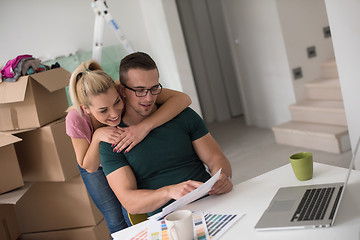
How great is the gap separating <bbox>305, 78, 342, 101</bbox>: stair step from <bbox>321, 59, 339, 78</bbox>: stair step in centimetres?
7

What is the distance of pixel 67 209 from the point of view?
2840mm

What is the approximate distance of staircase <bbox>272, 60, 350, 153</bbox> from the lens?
3.86m

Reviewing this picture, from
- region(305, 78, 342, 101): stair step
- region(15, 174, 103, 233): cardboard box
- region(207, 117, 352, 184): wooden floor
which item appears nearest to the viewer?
region(15, 174, 103, 233): cardboard box

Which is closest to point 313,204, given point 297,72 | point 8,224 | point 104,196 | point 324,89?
point 104,196

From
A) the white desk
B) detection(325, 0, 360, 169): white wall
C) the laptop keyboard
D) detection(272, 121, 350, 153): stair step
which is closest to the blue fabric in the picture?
the white desk

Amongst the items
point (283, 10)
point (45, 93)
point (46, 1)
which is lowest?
point (45, 93)

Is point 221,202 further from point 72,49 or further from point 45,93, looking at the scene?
point 72,49

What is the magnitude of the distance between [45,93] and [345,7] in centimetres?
186

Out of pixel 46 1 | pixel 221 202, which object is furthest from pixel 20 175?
pixel 46 1

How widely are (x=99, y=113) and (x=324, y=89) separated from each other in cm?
325

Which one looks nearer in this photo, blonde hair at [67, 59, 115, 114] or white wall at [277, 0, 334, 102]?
blonde hair at [67, 59, 115, 114]

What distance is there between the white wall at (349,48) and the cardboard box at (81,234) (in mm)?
1675

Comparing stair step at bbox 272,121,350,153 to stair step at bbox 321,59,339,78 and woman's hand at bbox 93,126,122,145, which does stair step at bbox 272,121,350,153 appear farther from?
woman's hand at bbox 93,126,122,145

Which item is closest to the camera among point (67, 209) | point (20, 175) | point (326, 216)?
point (326, 216)
